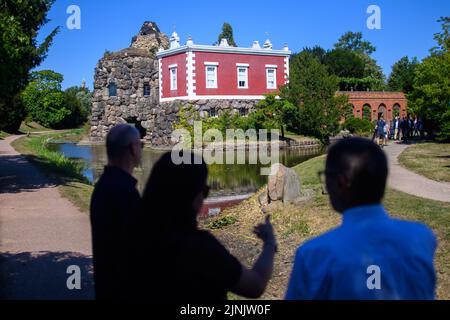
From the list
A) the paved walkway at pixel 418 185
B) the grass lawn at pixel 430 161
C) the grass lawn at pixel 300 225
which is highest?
the grass lawn at pixel 430 161

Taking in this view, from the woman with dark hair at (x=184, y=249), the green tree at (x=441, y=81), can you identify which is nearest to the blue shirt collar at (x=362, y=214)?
the woman with dark hair at (x=184, y=249)

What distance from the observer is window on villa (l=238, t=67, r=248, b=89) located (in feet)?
131

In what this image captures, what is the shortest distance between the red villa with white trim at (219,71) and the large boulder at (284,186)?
1021 inches

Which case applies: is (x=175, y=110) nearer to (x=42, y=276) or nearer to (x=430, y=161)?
(x=430, y=161)

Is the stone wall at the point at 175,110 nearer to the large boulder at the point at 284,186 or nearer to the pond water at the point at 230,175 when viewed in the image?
the pond water at the point at 230,175

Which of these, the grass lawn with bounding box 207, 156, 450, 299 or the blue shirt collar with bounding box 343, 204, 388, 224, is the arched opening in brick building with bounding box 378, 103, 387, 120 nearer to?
the grass lawn with bounding box 207, 156, 450, 299

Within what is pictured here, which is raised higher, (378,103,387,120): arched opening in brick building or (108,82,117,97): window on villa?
(108,82,117,97): window on villa

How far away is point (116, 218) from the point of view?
130 inches

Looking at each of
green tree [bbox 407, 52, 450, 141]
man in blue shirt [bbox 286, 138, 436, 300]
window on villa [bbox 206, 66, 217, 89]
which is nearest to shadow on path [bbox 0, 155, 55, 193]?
man in blue shirt [bbox 286, 138, 436, 300]

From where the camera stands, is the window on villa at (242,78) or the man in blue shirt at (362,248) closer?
the man in blue shirt at (362,248)

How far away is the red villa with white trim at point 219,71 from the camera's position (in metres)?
37.7

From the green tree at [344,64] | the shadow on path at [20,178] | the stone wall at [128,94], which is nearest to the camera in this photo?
the shadow on path at [20,178]

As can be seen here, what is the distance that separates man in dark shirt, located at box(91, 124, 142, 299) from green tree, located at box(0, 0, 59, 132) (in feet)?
30.9
